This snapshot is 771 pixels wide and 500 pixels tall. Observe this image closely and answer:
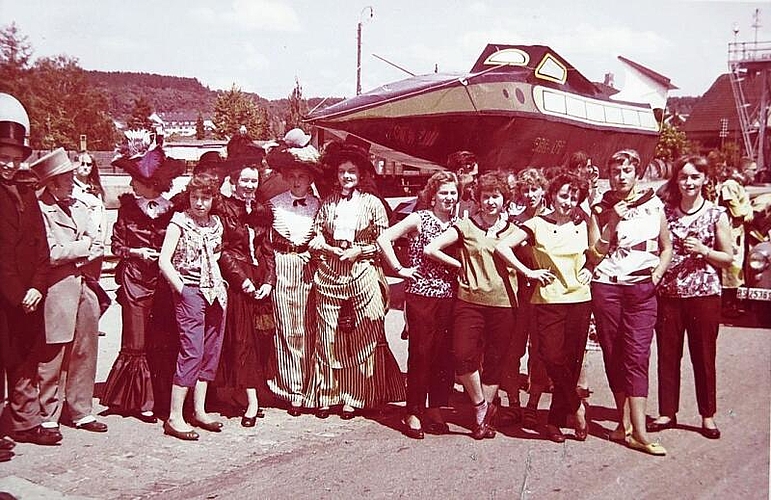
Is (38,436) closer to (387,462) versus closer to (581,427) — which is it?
(387,462)

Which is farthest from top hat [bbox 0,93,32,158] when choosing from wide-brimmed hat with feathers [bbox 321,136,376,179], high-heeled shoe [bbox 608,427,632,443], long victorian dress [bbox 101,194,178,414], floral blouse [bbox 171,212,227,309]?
high-heeled shoe [bbox 608,427,632,443]

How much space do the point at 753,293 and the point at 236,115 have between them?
3886mm

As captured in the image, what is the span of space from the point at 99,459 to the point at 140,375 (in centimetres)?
58

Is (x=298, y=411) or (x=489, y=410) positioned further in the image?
(x=298, y=411)

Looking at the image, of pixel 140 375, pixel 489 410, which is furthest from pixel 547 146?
pixel 140 375

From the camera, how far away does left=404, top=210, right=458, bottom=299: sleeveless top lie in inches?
161

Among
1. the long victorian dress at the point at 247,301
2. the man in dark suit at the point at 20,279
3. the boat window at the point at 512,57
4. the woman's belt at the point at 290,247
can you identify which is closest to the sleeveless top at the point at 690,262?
the boat window at the point at 512,57

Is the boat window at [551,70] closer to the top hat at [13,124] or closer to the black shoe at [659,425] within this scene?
the black shoe at [659,425]

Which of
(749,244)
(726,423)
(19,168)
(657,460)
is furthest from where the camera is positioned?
(749,244)

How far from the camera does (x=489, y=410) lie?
4.24 meters

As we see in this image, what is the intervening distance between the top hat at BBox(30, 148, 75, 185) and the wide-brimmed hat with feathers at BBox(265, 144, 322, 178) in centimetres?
109

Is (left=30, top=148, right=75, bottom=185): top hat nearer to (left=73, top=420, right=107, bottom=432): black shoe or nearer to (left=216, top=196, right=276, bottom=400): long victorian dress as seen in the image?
(left=216, top=196, right=276, bottom=400): long victorian dress

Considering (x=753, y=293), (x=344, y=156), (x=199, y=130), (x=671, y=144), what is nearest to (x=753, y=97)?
(x=671, y=144)

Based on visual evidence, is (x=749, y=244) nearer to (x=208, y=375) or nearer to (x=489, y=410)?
(x=489, y=410)
